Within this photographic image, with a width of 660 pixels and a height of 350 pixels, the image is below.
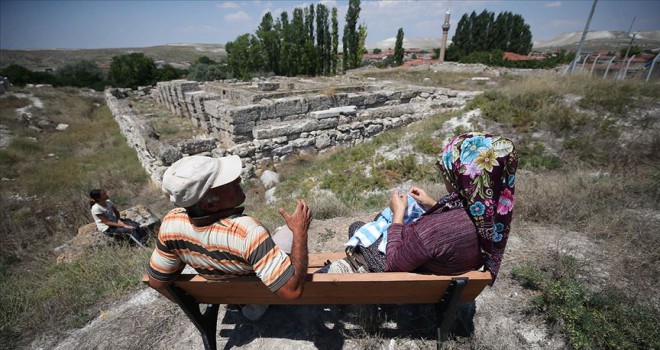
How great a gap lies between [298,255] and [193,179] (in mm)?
794

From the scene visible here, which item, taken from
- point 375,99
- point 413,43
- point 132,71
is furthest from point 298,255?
point 413,43

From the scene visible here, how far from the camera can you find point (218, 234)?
5.61ft

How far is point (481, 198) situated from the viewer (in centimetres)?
166

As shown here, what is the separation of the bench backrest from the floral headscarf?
0.32 meters

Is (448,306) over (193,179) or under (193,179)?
under

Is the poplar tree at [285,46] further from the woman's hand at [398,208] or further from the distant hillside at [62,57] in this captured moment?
the distant hillside at [62,57]

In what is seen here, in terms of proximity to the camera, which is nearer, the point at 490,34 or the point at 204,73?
the point at 204,73

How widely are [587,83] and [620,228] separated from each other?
7.10m

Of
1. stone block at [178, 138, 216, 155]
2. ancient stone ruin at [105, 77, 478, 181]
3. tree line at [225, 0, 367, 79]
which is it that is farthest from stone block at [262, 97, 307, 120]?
tree line at [225, 0, 367, 79]

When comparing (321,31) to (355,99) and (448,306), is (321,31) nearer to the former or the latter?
(355,99)

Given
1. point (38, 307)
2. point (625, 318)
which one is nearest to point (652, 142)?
point (625, 318)

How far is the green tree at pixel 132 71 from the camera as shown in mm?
28109

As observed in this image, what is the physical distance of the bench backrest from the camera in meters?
1.82

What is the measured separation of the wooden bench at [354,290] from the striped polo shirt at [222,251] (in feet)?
0.42
